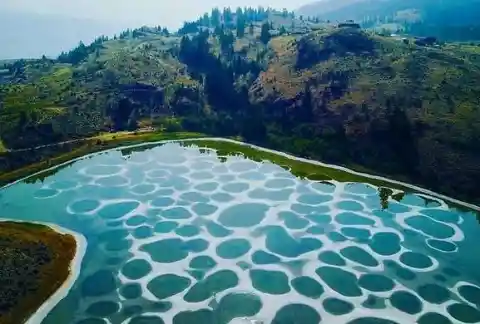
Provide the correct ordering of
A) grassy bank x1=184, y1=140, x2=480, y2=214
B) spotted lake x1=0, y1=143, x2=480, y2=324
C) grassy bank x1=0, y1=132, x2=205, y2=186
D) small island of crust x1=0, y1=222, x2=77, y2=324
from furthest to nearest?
grassy bank x1=0, y1=132, x2=205, y2=186, grassy bank x1=184, y1=140, x2=480, y2=214, spotted lake x1=0, y1=143, x2=480, y2=324, small island of crust x1=0, y1=222, x2=77, y2=324

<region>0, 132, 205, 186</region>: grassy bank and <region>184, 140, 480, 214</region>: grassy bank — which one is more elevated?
<region>0, 132, 205, 186</region>: grassy bank

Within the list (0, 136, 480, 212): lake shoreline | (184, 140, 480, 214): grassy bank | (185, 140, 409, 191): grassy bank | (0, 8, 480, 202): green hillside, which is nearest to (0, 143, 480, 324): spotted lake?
(184, 140, 480, 214): grassy bank

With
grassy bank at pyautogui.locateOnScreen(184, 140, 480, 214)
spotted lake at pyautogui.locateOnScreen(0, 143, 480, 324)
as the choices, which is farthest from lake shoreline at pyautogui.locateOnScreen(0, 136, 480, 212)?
spotted lake at pyautogui.locateOnScreen(0, 143, 480, 324)

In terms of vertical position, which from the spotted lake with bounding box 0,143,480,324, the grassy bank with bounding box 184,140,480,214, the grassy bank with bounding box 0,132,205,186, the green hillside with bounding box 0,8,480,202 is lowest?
the spotted lake with bounding box 0,143,480,324

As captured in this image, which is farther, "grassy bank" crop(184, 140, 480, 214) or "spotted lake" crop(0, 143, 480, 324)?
"grassy bank" crop(184, 140, 480, 214)

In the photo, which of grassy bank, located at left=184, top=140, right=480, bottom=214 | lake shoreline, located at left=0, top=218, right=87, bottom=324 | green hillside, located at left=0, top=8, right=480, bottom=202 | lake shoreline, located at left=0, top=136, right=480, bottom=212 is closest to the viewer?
lake shoreline, located at left=0, top=218, right=87, bottom=324

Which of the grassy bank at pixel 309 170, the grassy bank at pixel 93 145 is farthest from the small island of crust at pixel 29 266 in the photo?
the grassy bank at pixel 309 170

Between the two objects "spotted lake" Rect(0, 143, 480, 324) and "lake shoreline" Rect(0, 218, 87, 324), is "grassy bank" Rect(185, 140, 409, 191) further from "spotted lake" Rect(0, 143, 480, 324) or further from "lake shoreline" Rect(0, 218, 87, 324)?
"lake shoreline" Rect(0, 218, 87, 324)
